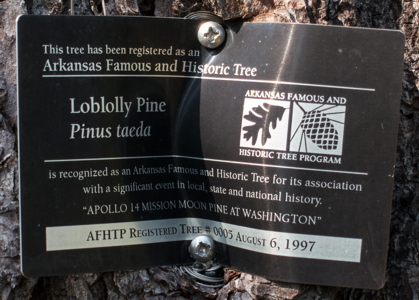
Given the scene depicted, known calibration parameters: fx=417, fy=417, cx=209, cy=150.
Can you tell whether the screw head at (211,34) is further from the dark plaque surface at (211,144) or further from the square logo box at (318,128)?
the square logo box at (318,128)

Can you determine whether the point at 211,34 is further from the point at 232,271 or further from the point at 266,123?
the point at 232,271

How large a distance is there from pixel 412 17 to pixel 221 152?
2.32ft

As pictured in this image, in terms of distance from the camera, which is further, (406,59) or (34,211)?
(406,59)

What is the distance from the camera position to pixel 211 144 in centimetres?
114

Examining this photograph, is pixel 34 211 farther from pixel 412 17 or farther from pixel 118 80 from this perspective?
pixel 412 17

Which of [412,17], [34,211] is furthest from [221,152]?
[412,17]

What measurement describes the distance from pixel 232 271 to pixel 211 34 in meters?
0.68

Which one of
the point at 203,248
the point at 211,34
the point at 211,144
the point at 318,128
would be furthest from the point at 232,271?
the point at 211,34

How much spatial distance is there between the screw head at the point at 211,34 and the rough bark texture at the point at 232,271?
1.8 inches

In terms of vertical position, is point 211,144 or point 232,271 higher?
point 211,144

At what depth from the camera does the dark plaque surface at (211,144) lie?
3.51 feet

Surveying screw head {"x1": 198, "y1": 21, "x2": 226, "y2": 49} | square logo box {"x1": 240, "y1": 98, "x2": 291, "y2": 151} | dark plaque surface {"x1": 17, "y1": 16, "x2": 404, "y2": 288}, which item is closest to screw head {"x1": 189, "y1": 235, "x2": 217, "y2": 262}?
dark plaque surface {"x1": 17, "y1": 16, "x2": 404, "y2": 288}

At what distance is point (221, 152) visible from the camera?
1134 millimetres

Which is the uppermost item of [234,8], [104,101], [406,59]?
[234,8]
